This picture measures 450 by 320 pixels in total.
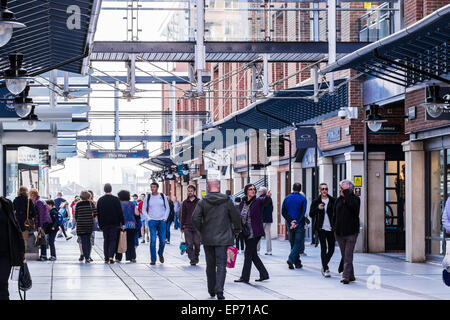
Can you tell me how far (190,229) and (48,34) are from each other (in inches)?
225

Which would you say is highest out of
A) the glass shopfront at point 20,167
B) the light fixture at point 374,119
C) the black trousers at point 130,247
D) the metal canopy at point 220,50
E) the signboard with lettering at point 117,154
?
the metal canopy at point 220,50

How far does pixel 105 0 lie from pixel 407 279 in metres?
10.3

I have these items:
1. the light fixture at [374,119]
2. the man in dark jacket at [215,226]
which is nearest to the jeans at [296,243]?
the light fixture at [374,119]

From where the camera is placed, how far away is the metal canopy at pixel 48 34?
14.8m

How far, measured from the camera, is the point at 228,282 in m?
16.9

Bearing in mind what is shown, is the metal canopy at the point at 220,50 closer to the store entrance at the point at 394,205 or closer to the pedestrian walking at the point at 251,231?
the store entrance at the point at 394,205

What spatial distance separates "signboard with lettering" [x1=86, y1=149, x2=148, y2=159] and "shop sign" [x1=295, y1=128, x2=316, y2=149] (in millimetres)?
30811

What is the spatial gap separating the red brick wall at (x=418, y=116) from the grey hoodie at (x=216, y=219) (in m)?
8.01

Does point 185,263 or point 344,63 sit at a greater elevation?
point 344,63

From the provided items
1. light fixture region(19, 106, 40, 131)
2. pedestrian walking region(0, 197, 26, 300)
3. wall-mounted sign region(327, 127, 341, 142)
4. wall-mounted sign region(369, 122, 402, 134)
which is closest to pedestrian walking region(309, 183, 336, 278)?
light fixture region(19, 106, 40, 131)
